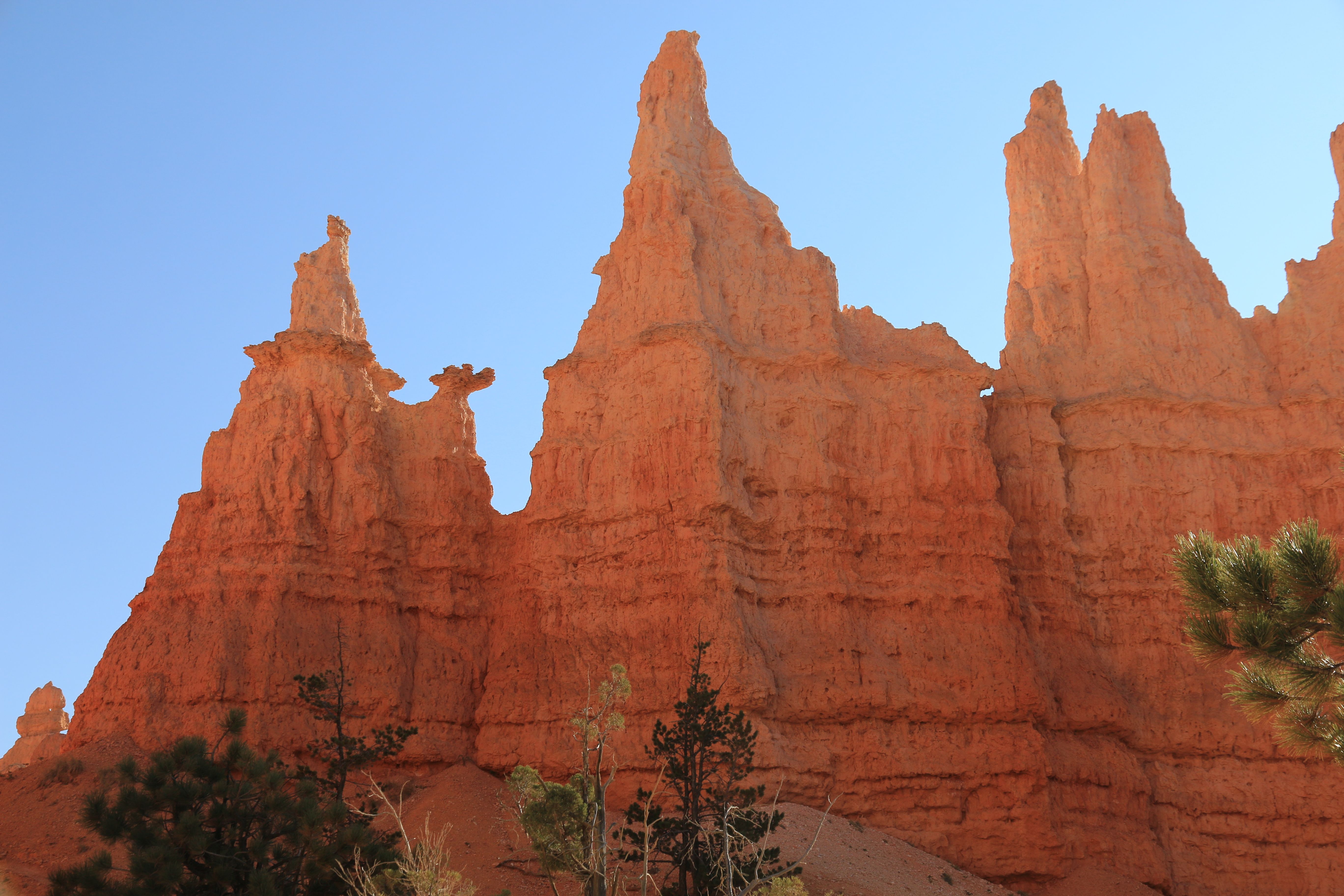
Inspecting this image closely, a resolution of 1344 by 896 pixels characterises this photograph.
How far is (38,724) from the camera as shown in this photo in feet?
171

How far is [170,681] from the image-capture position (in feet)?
112

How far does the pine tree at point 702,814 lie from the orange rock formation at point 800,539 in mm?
4916

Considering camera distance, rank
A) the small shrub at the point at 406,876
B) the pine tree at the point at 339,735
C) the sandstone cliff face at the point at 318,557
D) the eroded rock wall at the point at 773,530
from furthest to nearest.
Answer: the sandstone cliff face at the point at 318,557, the eroded rock wall at the point at 773,530, the pine tree at the point at 339,735, the small shrub at the point at 406,876

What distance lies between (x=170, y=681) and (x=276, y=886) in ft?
57.5

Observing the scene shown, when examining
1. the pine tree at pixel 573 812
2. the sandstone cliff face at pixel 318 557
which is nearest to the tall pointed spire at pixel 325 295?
the sandstone cliff face at pixel 318 557

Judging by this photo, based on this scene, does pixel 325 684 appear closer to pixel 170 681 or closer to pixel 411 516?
pixel 170 681

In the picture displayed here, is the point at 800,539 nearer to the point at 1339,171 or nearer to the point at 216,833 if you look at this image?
the point at 216,833

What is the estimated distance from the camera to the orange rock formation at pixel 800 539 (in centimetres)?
3444

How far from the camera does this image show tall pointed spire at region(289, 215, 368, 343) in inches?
1566

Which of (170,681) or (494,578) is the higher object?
(494,578)

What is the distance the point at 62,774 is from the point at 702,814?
16263mm

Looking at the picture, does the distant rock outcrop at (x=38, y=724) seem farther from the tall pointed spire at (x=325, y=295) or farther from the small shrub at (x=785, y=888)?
the small shrub at (x=785, y=888)

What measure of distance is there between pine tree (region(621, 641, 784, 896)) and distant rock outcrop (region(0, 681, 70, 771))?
31533 mm

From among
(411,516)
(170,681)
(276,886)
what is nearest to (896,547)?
(411,516)
